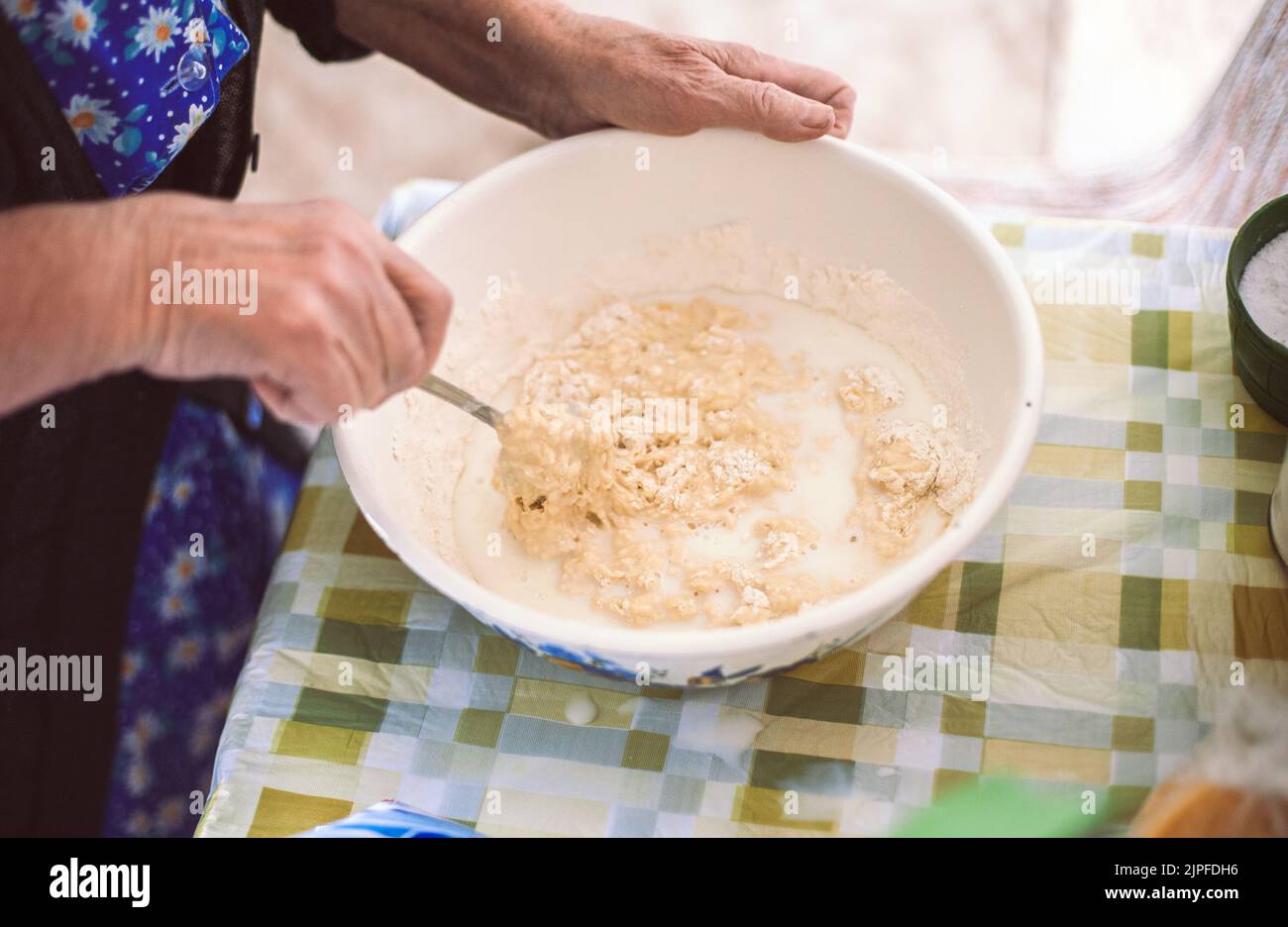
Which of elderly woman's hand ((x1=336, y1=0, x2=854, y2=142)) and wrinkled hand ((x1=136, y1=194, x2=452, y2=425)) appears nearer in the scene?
wrinkled hand ((x1=136, y1=194, x2=452, y2=425))

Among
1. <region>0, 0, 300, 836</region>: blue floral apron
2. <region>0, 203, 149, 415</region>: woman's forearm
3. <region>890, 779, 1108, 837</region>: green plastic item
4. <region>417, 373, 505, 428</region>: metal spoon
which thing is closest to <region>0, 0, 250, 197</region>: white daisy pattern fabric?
<region>0, 0, 300, 836</region>: blue floral apron

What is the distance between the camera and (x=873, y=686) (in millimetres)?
915

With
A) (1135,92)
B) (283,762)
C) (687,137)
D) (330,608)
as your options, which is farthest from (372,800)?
(1135,92)

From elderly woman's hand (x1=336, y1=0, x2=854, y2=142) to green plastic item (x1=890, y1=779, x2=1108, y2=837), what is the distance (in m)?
0.60

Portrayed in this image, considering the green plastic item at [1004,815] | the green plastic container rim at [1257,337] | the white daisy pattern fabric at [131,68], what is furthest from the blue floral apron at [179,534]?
the green plastic container rim at [1257,337]

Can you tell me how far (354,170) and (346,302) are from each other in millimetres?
1552

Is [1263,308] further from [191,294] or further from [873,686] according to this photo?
[191,294]

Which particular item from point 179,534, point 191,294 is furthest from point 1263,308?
point 179,534

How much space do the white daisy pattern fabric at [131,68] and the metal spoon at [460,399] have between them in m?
0.30

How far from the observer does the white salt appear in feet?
3.16

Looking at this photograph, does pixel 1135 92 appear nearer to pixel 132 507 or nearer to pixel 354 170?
pixel 354 170

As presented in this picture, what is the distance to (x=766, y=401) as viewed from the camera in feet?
3.52

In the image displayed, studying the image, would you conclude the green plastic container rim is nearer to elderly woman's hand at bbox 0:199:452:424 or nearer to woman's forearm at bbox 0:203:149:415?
elderly woman's hand at bbox 0:199:452:424

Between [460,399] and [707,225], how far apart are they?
34 centimetres
